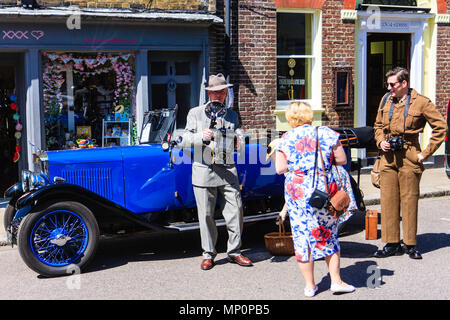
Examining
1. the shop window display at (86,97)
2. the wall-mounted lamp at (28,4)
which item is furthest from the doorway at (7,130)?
the wall-mounted lamp at (28,4)

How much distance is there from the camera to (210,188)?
596 cm

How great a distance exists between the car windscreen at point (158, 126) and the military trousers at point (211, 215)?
3.24ft

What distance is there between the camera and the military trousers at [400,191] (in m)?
6.17

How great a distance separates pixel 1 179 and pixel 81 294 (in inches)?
218

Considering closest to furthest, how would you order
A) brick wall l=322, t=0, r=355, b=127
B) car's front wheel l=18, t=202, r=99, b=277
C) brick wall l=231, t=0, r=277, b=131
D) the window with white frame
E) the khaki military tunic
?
car's front wheel l=18, t=202, r=99, b=277 → the khaki military tunic → brick wall l=231, t=0, r=277, b=131 → the window with white frame → brick wall l=322, t=0, r=355, b=127

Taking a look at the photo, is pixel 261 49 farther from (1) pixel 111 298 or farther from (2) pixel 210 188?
(1) pixel 111 298

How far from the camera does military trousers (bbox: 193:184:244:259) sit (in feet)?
19.6

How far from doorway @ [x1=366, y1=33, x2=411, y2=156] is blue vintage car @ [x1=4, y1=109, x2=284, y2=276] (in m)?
6.62

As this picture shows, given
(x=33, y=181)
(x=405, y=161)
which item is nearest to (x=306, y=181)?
(x=405, y=161)

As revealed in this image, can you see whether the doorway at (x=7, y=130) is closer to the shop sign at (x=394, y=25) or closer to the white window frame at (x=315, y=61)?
the white window frame at (x=315, y=61)

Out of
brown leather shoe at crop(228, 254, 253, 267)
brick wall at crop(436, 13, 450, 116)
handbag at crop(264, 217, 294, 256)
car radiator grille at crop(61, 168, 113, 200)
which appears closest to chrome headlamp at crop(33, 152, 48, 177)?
car radiator grille at crop(61, 168, 113, 200)

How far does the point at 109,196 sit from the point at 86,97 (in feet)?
14.0

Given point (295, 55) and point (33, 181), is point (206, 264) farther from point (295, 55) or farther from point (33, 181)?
point (295, 55)

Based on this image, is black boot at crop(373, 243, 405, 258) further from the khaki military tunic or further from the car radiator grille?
the car radiator grille
